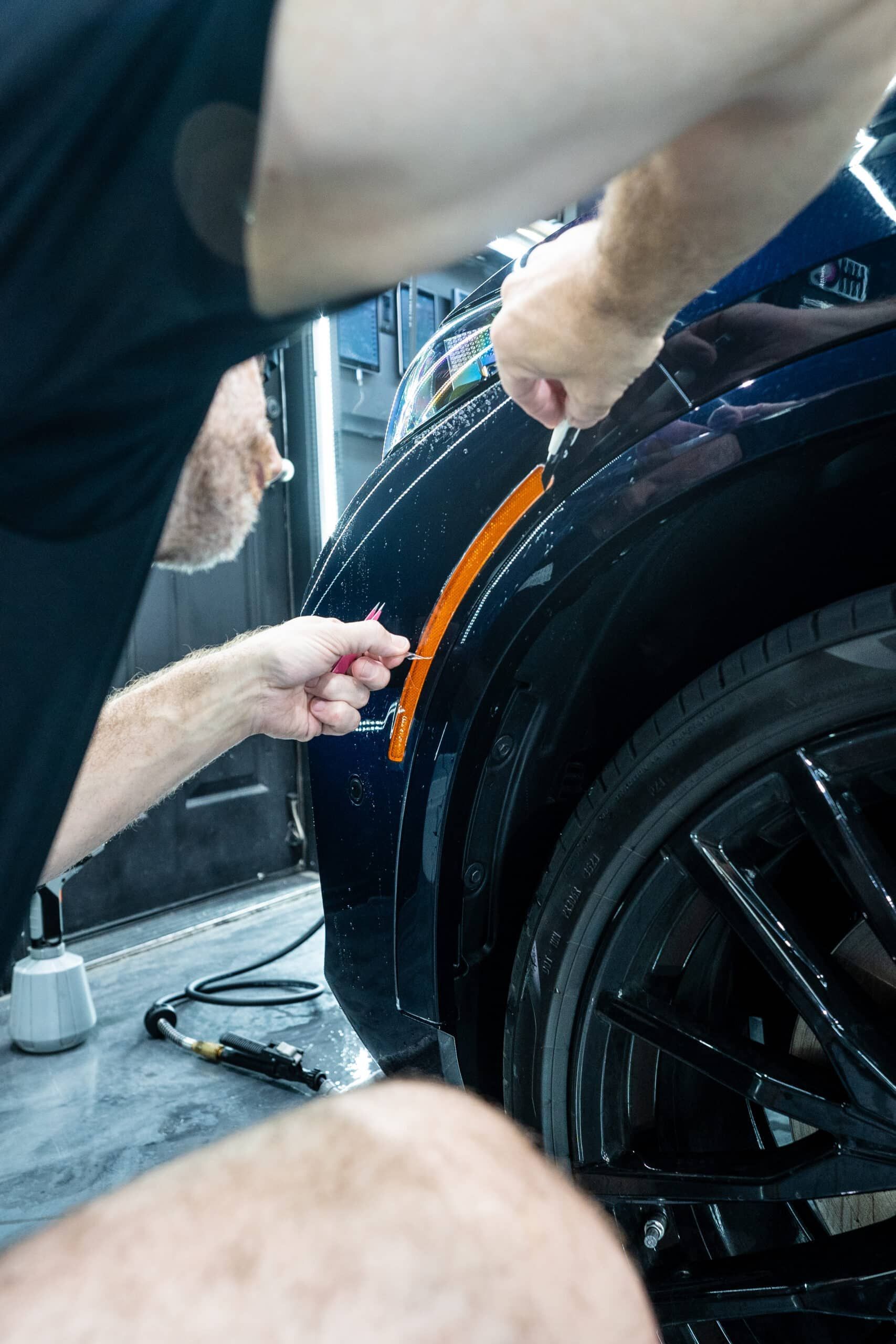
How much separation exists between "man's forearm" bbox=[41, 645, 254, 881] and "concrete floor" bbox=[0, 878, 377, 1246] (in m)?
0.66

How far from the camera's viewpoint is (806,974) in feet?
2.82

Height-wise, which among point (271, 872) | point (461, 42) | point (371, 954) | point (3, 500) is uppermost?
point (461, 42)

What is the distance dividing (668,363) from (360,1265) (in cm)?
73

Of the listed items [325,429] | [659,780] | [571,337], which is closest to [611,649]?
[659,780]

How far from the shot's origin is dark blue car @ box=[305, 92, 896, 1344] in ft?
2.68

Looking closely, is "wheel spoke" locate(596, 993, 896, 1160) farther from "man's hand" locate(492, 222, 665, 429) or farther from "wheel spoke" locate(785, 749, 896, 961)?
"man's hand" locate(492, 222, 665, 429)

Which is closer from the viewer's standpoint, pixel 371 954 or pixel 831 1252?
pixel 831 1252

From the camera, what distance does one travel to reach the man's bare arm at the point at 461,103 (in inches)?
15.9

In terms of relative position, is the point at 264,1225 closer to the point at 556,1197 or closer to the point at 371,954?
the point at 556,1197

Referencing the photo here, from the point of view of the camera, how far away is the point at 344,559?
1.20 metres

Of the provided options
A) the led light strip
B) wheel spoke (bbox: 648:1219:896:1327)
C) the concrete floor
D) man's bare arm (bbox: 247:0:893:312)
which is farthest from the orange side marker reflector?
the led light strip

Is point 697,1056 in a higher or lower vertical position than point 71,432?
lower

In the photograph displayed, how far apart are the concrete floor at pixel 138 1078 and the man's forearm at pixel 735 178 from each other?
4.71 ft

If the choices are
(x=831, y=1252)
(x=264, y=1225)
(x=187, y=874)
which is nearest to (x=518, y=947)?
(x=831, y=1252)
